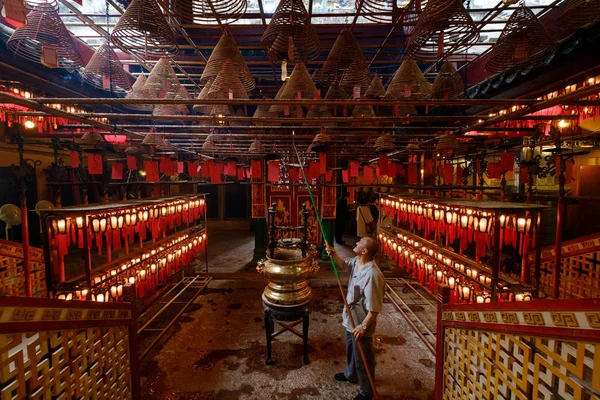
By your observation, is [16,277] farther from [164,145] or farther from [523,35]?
[523,35]

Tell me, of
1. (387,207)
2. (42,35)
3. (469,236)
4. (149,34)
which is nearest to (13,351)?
(149,34)

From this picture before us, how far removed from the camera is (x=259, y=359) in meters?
4.87

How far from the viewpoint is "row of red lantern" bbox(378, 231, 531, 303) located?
4373 mm

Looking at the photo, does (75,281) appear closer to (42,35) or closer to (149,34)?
(42,35)

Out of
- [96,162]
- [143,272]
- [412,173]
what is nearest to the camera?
[96,162]

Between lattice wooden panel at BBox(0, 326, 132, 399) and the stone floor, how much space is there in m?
1.61

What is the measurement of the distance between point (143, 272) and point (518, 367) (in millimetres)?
6708

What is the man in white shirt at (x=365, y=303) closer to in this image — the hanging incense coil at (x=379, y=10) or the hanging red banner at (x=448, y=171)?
the hanging incense coil at (x=379, y=10)

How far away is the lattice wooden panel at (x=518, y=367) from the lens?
1472 mm

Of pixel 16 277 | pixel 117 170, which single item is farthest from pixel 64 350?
pixel 117 170

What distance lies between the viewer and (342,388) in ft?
13.7

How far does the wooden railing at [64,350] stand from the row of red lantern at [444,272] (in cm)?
469

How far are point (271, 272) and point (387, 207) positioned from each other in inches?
204

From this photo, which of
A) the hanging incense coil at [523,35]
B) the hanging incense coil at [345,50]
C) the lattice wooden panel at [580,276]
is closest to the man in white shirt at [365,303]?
the hanging incense coil at [345,50]
